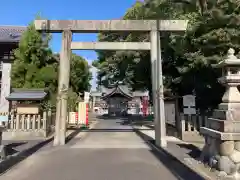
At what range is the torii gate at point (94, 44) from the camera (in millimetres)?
13084

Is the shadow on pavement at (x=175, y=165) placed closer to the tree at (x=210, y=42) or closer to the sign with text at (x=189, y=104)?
the sign with text at (x=189, y=104)

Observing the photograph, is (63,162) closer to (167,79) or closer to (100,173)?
(100,173)

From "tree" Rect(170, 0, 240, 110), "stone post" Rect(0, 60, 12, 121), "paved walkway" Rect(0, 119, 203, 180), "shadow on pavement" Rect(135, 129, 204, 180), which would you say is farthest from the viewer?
"stone post" Rect(0, 60, 12, 121)

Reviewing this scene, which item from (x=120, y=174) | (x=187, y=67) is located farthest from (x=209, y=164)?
(x=187, y=67)

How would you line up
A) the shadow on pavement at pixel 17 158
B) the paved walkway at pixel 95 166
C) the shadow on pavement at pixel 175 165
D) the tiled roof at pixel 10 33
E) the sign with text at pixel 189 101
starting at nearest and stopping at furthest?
the shadow on pavement at pixel 175 165
the paved walkway at pixel 95 166
the shadow on pavement at pixel 17 158
the sign with text at pixel 189 101
the tiled roof at pixel 10 33

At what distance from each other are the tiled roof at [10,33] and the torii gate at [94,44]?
18327 millimetres

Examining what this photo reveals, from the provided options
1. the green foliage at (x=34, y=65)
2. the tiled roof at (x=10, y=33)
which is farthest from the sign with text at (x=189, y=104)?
the tiled roof at (x=10, y=33)

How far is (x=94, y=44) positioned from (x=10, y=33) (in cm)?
2174

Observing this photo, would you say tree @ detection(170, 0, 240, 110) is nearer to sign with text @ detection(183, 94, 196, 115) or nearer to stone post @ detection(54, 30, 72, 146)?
sign with text @ detection(183, 94, 196, 115)

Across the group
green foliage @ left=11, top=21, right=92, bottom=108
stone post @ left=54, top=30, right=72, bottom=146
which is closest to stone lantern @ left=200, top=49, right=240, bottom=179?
stone post @ left=54, top=30, right=72, bottom=146

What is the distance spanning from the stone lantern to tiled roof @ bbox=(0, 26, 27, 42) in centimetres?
2583

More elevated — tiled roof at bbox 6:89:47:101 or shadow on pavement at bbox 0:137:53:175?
tiled roof at bbox 6:89:47:101

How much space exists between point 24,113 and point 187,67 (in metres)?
9.26

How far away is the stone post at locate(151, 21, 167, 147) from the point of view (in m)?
12.6
